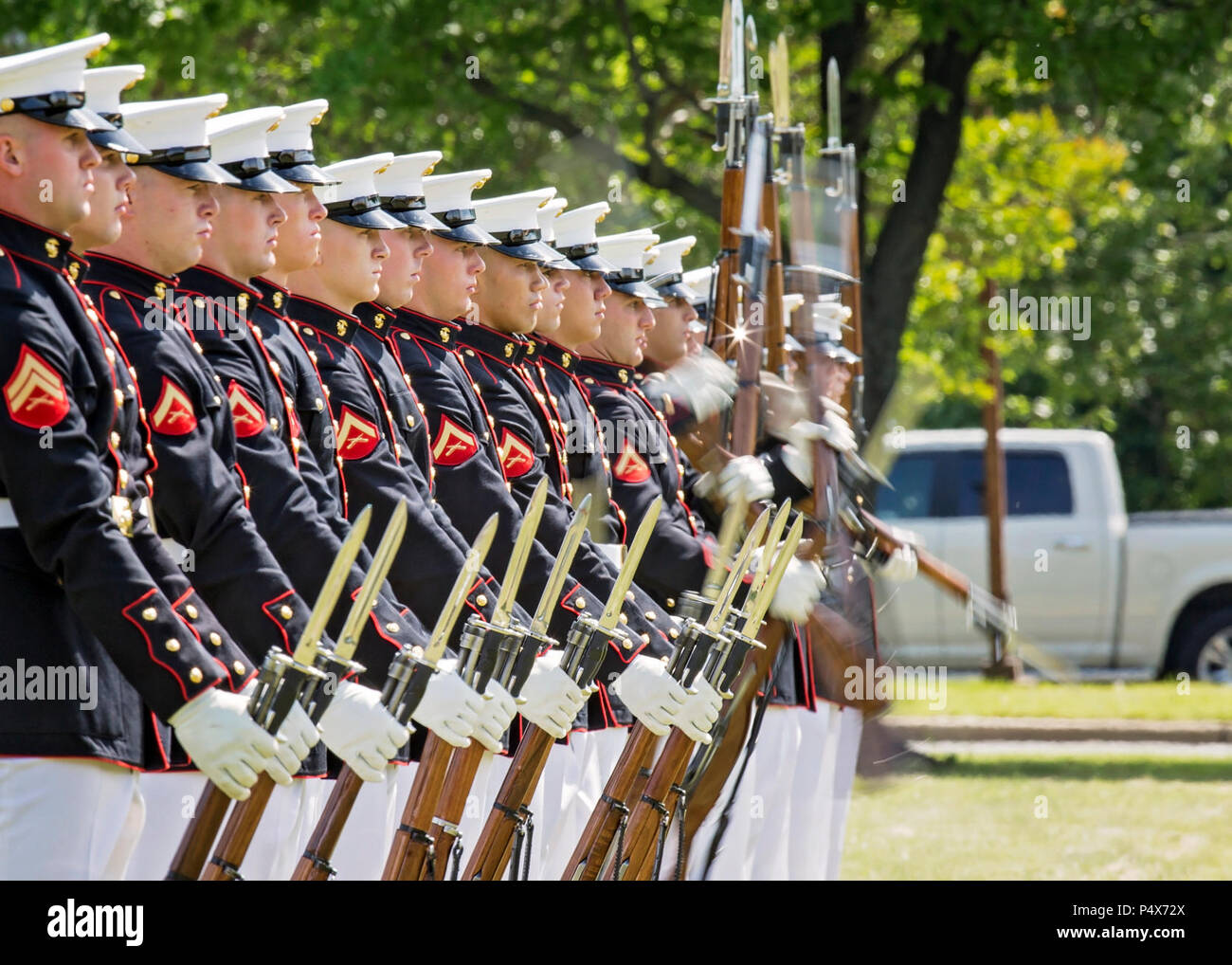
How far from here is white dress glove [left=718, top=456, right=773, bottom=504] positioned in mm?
5312

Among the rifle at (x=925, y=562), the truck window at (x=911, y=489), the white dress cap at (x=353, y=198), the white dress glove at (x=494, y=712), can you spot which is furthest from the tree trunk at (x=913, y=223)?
the white dress glove at (x=494, y=712)

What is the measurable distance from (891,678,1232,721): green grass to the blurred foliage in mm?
2167

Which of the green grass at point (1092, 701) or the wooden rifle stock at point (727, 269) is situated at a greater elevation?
the wooden rifle stock at point (727, 269)

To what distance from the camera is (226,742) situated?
9.66 feet

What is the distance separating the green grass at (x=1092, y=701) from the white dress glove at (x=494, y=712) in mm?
8208

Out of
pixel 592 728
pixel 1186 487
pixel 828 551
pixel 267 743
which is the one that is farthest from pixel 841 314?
pixel 1186 487

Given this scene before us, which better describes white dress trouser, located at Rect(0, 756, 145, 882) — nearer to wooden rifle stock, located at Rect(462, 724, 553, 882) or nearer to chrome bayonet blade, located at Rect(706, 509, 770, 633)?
wooden rifle stock, located at Rect(462, 724, 553, 882)

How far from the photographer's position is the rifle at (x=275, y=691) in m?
2.79

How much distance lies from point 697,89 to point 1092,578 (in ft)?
14.1

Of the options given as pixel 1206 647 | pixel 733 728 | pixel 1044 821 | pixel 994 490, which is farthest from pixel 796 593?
pixel 1206 647

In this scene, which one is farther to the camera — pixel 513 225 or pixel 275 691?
pixel 513 225

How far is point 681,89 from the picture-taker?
11.6 meters

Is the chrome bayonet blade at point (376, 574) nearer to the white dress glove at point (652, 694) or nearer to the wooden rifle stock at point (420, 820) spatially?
the wooden rifle stock at point (420, 820)

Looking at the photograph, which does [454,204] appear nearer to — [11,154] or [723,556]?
[723,556]
